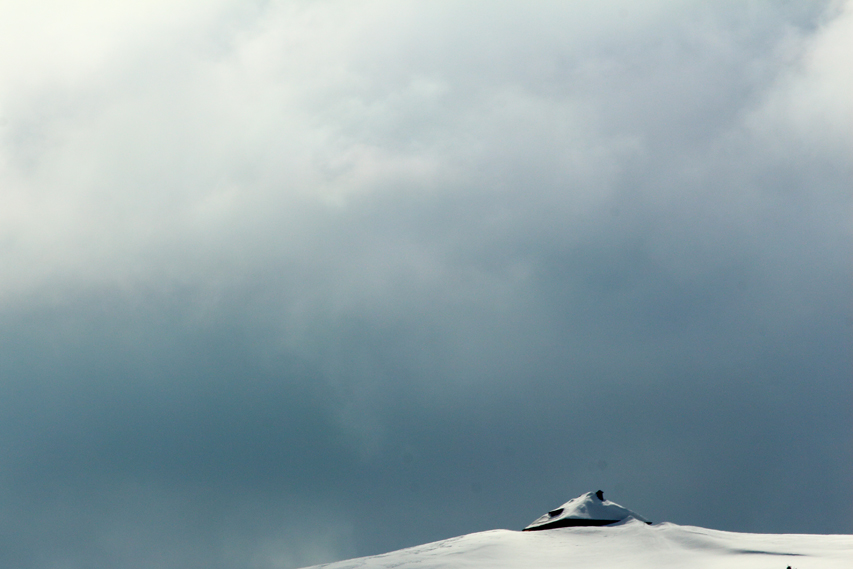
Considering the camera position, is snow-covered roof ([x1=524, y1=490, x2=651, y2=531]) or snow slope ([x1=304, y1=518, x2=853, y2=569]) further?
snow-covered roof ([x1=524, y1=490, x2=651, y2=531])

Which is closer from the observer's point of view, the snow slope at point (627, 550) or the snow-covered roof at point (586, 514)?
the snow slope at point (627, 550)

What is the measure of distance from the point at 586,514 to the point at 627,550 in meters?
11.1

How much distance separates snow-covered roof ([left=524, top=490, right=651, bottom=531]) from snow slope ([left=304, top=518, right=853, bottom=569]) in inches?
259

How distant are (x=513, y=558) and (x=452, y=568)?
3.21m

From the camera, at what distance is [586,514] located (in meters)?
43.7

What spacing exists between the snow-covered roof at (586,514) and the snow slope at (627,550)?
6583 millimetres

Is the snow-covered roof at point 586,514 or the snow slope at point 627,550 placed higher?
the snow-covered roof at point 586,514

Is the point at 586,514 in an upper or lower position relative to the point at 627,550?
upper

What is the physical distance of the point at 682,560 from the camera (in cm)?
3045

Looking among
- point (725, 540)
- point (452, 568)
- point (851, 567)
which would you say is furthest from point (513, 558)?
point (851, 567)

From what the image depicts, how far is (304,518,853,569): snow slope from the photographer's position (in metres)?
29.9

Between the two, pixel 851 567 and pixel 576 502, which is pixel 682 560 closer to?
pixel 851 567

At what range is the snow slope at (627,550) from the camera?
29922 mm

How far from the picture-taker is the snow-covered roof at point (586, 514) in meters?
43.1
